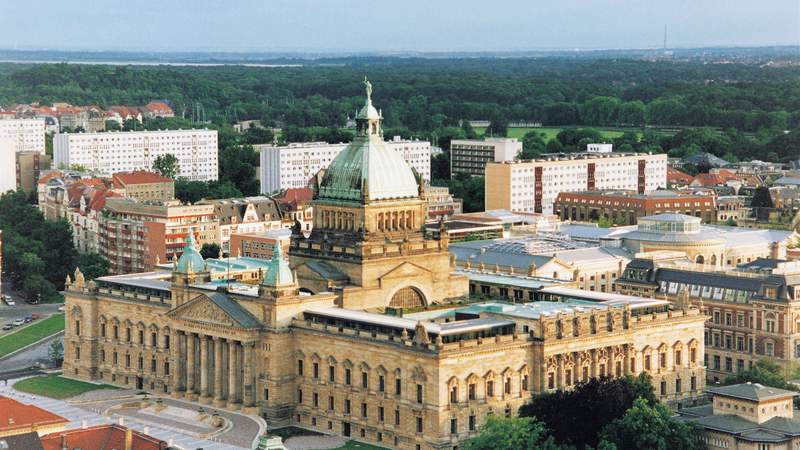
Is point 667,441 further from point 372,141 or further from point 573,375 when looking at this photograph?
point 372,141

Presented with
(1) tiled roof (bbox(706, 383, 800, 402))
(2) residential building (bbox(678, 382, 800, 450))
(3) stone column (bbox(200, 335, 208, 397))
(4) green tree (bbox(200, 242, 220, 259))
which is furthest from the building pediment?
(4) green tree (bbox(200, 242, 220, 259))

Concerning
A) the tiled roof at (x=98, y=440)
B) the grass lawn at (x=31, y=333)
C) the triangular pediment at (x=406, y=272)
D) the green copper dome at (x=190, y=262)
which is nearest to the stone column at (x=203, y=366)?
the green copper dome at (x=190, y=262)

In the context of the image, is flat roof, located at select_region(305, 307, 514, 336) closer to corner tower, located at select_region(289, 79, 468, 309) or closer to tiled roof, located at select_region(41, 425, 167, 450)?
corner tower, located at select_region(289, 79, 468, 309)

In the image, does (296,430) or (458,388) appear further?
(296,430)

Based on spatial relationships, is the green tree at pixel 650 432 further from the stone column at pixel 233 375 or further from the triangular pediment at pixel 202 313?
the triangular pediment at pixel 202 313

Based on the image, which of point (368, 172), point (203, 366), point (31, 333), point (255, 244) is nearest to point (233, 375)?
point (203, 366)

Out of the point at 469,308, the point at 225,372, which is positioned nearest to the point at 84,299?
the point at 225,372
